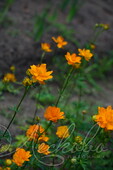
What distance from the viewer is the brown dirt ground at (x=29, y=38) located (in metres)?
3.13

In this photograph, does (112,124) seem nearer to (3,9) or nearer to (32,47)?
(32,47)

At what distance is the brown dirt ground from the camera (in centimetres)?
313

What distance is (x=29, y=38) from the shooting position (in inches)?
150

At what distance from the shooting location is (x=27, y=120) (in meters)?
2.79

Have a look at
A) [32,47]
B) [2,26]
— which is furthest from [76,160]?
[2,26]

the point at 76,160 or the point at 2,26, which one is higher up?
the point at 2,26

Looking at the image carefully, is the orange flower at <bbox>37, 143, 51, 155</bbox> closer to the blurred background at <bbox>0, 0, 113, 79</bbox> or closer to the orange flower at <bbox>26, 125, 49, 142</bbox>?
the orange flower at <bbox>26, 125, 49, 142</bbox>

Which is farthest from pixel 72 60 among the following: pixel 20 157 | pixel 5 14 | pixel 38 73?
pixel 5 14

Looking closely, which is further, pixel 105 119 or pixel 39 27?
pixel 39 27

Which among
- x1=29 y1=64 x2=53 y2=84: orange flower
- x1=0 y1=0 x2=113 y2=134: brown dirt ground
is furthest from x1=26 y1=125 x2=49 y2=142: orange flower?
x1=0 y1=0 x2=113 y2=134: brown dirt ground

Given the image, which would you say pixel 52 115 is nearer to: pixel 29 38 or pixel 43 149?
pixel 43 149

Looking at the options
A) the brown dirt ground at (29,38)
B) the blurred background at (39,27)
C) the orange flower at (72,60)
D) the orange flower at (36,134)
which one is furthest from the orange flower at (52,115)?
the blurred background at (39,27)

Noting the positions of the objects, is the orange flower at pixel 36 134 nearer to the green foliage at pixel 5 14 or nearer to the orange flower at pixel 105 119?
the orange flower at pixel 105 119

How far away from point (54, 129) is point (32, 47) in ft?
4.20
